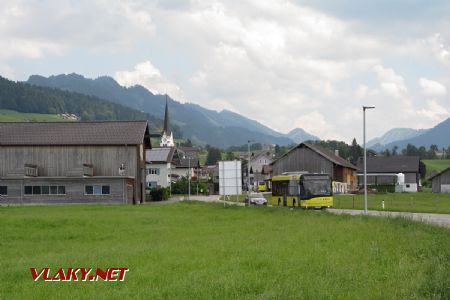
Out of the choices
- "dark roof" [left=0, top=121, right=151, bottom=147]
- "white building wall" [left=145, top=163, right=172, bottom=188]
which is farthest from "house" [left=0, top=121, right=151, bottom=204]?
"white building wall" [left=145, top=163, right=172, bottom=188]

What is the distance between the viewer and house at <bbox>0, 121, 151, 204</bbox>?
67125 millimetres

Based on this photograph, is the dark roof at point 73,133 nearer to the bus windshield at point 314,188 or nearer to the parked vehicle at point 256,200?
the parked vehicle at point 256,200

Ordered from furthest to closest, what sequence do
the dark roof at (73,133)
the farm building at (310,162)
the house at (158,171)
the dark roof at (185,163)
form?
the dark roof at (185,163) < the house at (158,171) < the farm building at (310,162) < the dark roof at (73,133)

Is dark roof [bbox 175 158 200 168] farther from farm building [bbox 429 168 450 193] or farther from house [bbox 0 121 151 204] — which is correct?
house [bbox 0 121 151 204]

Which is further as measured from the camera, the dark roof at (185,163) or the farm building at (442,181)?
the dark roof at (185,163)

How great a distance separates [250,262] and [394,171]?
121 m

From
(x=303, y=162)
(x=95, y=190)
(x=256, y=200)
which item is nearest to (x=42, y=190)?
(x=95, y=190)

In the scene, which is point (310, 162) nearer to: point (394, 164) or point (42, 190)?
point (394, 164)

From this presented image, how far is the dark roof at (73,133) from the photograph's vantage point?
229 feet

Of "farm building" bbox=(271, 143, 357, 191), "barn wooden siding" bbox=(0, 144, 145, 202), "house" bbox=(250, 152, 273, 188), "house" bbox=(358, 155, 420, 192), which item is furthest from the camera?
"house" bbox=(250, 152, 273, 188)

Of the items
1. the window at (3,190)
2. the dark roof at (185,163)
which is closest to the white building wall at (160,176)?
the dark roof at (185,163)

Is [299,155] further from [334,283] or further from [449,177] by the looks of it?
A: [334,283]

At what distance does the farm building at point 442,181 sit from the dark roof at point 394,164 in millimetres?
22328

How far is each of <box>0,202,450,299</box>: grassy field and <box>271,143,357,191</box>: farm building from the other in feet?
247
